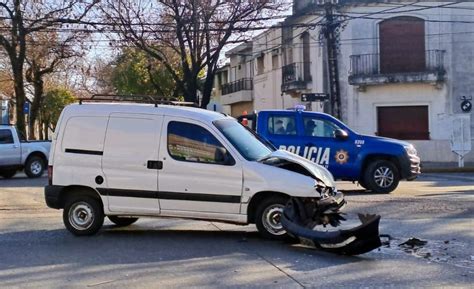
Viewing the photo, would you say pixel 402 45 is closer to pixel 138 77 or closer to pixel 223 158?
pixel 138 77

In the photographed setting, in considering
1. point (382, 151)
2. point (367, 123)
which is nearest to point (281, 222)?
point (382, 151)

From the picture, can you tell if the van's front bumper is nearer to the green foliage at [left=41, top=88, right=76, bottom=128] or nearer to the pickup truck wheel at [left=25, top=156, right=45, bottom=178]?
the pickup truck wheel at [left=25, top=156, right=45, bottom=178]

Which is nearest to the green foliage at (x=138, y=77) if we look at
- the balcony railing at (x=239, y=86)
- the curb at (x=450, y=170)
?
the balcony railing at (x=239, y=86)

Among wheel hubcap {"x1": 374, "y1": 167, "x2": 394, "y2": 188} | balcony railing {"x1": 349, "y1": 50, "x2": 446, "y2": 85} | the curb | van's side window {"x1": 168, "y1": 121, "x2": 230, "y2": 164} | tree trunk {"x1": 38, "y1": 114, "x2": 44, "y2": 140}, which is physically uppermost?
balcony railing {"x1": 349, "y1": 50, "x2": 446, "y2": 85}

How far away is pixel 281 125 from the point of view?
15492 millimetres

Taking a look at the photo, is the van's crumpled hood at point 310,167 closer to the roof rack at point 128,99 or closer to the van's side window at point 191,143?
the van's side window at point 191,143

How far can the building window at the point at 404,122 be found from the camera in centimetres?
3061

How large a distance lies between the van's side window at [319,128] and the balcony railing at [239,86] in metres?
31.1

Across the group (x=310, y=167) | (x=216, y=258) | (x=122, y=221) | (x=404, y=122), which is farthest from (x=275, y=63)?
(x=216, y=258)

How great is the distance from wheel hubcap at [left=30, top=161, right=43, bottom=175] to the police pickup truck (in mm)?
10357

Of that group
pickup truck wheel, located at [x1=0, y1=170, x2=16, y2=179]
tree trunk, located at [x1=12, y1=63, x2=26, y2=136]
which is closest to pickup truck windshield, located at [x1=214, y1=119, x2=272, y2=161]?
pickup truck wheel, located at [x1=0, y1=170, x2=16, y2=179]

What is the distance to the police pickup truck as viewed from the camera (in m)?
15.3

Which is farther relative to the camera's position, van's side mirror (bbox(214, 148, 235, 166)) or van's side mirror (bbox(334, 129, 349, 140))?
van's side mirror (bbox(334, 129, 349, 140))

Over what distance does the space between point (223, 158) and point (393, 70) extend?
2299 centimetres
